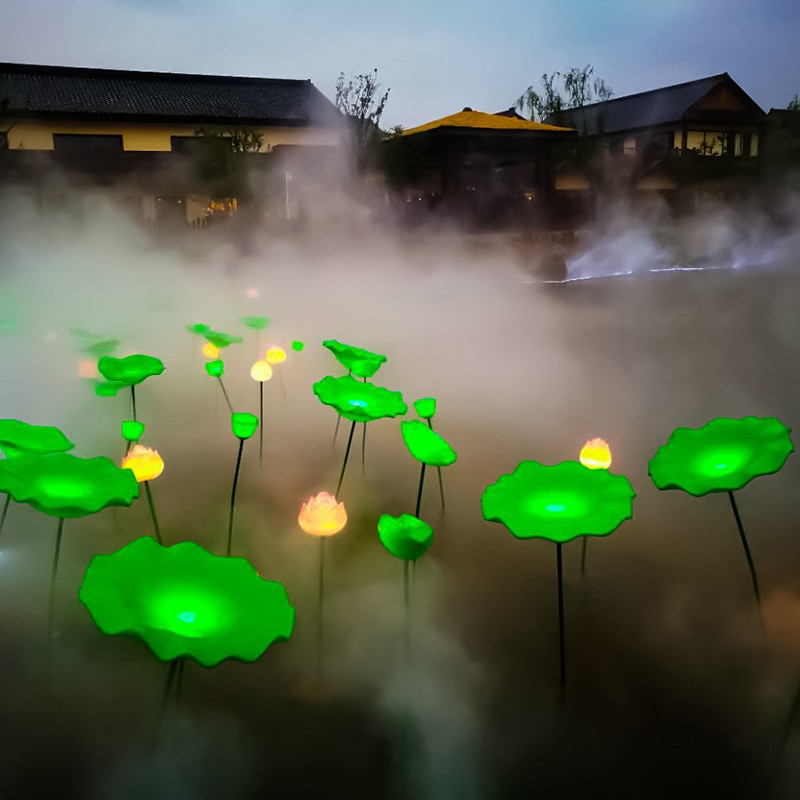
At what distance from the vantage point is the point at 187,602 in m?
0.84

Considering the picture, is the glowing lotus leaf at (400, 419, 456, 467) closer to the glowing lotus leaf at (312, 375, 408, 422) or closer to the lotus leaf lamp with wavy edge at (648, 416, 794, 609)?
the glowing lotus leaf at (312, 375, 408, 422)

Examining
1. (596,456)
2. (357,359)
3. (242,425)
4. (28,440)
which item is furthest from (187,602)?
(357,359)

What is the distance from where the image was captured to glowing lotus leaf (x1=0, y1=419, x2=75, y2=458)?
120cm

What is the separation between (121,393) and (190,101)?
838 centimetres

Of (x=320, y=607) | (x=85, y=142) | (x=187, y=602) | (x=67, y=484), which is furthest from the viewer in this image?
(x=85, y=142)

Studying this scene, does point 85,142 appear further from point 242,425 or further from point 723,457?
point 723,457

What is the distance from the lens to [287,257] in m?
6.16

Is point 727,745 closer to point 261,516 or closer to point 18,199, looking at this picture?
point 261,516

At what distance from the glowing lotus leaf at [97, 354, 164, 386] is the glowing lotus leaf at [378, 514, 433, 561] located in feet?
2.58

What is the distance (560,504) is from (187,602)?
533 mm

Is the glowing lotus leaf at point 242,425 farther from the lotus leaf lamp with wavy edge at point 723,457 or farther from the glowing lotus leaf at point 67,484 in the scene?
the lotus leaf lamp with wavy edge at point 723,457

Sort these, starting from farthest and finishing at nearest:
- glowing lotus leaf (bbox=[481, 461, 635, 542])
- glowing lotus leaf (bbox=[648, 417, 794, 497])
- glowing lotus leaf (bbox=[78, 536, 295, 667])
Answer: glowing lotus leaf (bbox=[648, 417, 794, 497]) → glowing lotus leaf (bbox=[481, 461, 635, 542]) → glowing lotus leaf (bbox=[78, 536, 295, 667])

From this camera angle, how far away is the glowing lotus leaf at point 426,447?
1169mm

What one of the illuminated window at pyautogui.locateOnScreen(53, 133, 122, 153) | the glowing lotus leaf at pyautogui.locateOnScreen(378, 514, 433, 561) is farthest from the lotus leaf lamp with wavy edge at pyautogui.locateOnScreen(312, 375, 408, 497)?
the illuminated window at pyautogui.locateOnScreen(53, 133, 122, 153)
